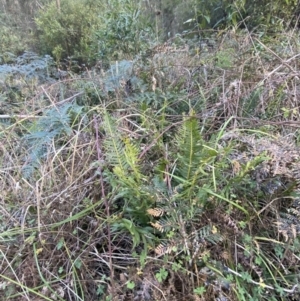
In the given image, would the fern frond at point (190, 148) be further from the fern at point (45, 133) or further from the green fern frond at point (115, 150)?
the fern at point (45, 133)

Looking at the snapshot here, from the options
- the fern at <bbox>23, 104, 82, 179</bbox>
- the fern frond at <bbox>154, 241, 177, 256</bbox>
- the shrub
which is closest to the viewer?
the fern frond at <bbox>154, 241, 177, 256</bbox>

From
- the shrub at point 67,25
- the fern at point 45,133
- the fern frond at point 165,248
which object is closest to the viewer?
the fern frond at point 165,248

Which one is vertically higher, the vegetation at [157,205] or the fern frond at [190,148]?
the fern frond at [190,148]

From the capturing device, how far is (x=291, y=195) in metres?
0.94

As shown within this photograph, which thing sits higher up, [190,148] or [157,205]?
[190,148]

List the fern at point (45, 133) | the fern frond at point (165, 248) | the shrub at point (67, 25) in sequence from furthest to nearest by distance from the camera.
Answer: the shrub at point (67, 25)
the fern at point (45, 133)
the fern frond at point (165, 248)

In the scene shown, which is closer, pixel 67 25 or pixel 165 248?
pixel 165 248

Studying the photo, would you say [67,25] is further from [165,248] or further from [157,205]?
[165,248]

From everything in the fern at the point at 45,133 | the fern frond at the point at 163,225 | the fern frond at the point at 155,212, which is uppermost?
the fern at the point at 45,133

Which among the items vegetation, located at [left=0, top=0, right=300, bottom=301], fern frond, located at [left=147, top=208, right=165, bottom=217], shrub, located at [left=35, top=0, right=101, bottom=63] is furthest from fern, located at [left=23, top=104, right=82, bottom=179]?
shrub, located at [left=35, top=0, right=101, bottom=63]

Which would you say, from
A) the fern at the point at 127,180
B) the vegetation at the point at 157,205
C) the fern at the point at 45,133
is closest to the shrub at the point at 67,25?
the fern at the point at 45,133

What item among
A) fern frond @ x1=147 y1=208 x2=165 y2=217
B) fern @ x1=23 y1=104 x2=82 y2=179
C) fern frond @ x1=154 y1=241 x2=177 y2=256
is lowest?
fern frond @ x1=154 y1=241 x2=177 y2=256

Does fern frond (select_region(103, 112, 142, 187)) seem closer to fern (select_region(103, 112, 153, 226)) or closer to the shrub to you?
fern (select_region(103, 112, 153, 226))

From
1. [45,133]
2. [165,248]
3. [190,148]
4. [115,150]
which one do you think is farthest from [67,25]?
[165,248]
